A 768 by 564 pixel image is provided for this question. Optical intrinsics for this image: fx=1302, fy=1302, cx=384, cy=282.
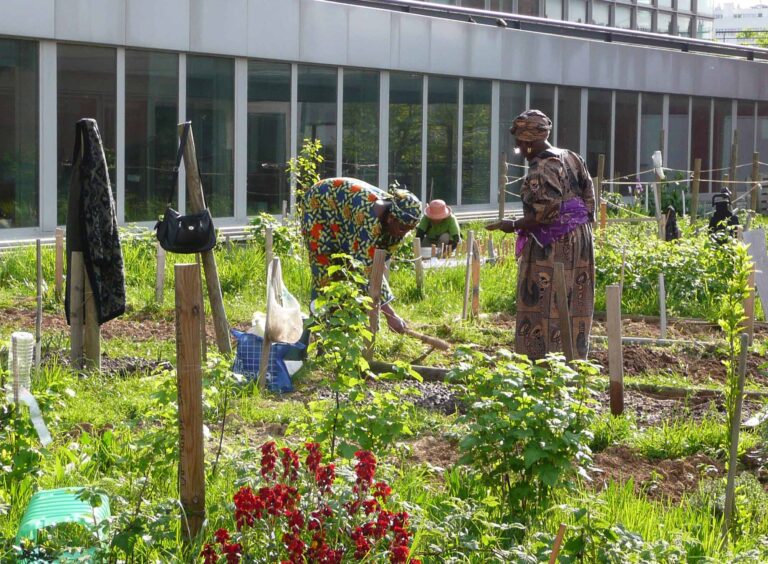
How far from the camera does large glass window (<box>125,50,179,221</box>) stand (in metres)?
15.7

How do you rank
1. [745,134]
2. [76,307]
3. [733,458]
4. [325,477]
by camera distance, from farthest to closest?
[745,134]
[76,307]
[733,458]
[325,477]

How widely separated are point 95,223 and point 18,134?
6789mm

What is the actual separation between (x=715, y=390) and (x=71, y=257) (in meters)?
4.20

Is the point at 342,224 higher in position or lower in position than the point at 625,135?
lower

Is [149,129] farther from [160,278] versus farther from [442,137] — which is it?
[442,137]

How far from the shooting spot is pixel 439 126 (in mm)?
21359

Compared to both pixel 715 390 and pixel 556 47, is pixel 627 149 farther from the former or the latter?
pixel 715 390

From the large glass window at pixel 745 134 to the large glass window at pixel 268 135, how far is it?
54.7 feet

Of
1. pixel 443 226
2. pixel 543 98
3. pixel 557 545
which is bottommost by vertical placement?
pixel 557 545

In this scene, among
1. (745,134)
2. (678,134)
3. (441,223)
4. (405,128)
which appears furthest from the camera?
(745,134)

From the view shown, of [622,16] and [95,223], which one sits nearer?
[95,223]

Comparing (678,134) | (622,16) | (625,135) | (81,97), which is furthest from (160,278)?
(622,16)

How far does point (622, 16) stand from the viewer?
110 feet

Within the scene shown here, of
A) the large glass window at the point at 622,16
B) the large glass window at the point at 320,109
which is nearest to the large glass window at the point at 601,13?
the large glass window at the point at 622,16
